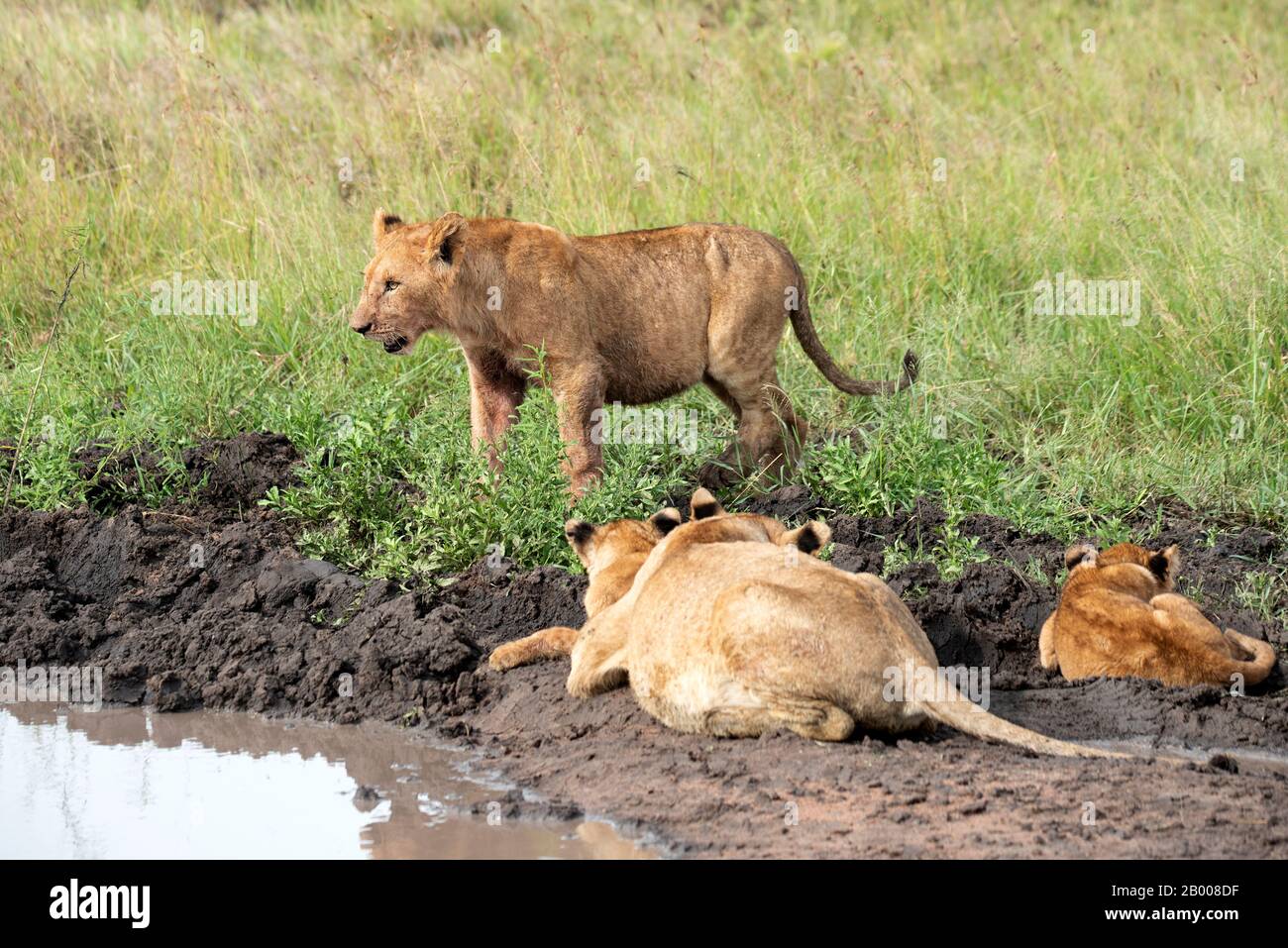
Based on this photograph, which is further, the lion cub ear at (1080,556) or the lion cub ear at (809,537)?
the lion cub ear at (1080,556)

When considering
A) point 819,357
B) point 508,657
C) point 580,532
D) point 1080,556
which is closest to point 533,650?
point 508,657

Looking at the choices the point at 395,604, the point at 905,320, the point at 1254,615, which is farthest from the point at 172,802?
the point at 905,320

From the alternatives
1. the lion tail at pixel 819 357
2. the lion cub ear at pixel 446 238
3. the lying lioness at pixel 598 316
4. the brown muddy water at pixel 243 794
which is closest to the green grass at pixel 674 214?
the lion tail at pixel 819 357

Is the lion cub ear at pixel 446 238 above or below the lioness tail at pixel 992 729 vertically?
above

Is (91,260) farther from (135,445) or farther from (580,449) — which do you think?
(580,449)

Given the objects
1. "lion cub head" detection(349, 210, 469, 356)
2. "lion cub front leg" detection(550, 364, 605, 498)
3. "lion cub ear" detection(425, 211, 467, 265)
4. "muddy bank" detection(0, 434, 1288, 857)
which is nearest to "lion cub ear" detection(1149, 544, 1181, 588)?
"muddy bank" detection(0, 434, 1288, 857)

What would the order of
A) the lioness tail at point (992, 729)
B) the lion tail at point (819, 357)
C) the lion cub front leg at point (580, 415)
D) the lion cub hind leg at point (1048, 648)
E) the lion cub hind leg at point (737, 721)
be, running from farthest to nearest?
the lion tail at point (819, 357)
the lion cub front leg at point (580, 415)
the lion cub hind leg at point (1048, 648)
the lion cub hind leg at point (737, 721)
the lioness tail at point (992, 729)

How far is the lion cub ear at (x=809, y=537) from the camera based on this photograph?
219 inches

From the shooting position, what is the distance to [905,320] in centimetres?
970

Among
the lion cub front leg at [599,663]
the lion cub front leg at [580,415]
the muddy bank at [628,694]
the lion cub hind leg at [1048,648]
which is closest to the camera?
the muddy bank at [628,694]

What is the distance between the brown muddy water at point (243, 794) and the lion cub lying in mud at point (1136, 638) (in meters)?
2.10

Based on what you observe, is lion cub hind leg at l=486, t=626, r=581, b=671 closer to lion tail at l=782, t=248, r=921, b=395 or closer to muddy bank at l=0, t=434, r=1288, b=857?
muddy bank at l=0, t=434, r=1288, b=857

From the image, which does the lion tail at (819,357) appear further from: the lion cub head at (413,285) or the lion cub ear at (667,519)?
the lion cub ear at (667,519)

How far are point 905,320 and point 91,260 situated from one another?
528cm
